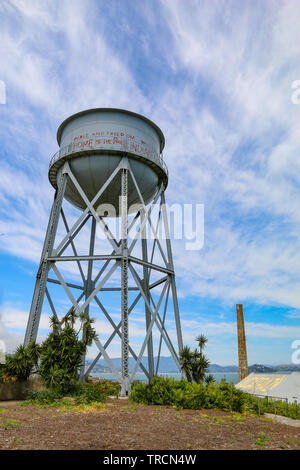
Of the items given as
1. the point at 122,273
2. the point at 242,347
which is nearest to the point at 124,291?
the point at 122,273

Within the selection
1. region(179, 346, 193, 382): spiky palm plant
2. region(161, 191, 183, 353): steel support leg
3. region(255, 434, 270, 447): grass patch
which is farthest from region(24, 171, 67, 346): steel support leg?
region(255, 434, 270, 447): grass patch

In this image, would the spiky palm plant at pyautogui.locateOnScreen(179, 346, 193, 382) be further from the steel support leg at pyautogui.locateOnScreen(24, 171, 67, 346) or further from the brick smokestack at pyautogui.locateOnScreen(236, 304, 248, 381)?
the brick smokestack at pyautogui.locateOnScreen(236, 304, 248, 381)

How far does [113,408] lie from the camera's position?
43.4 feet

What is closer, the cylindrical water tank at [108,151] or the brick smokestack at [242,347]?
the cylindrical water tank at [108,151]

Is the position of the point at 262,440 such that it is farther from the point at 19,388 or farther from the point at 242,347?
the point at 242,347

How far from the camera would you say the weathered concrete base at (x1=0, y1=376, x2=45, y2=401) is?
15531 millimetres

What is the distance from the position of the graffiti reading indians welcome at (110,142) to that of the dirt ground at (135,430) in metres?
14.6

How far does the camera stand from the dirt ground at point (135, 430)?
7.65m

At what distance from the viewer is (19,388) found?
16094 mm

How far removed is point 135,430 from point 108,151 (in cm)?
1583

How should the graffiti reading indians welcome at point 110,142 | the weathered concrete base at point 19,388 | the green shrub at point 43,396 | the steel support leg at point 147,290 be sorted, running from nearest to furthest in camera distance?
the green shrub at point 43,396 → the weathered concrete base at point 19,388 → the graffiti reading indians welcome at point 110,142 → the steel support leg at point 147,290

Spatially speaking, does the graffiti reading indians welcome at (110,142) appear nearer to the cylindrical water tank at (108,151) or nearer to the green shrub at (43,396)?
the cylindrical water tank at (108,151)

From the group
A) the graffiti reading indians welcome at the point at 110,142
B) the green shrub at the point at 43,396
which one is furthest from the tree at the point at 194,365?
the graffiti reading indians welcome at the point at 110,142
